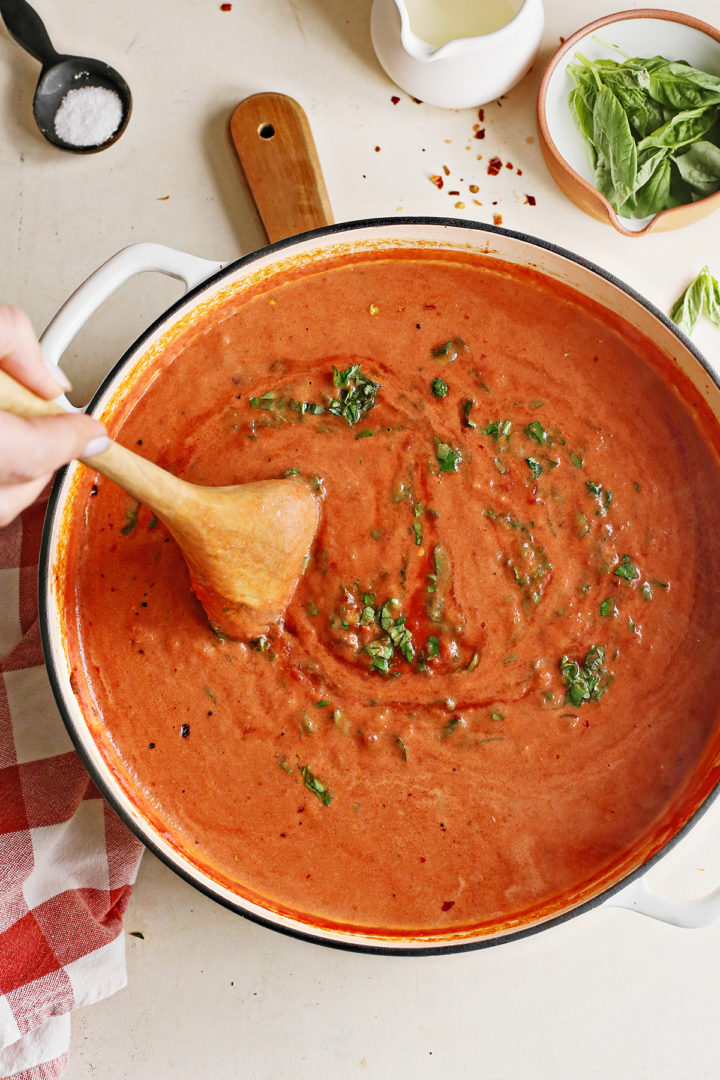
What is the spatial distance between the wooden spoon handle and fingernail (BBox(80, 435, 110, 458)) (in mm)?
18

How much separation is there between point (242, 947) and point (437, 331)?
146 centimetres

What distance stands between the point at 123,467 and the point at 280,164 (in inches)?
41.1

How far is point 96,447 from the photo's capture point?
1217 millimetres

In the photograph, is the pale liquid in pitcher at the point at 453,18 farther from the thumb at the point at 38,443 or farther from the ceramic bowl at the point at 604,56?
the thumb at the point at 38,443

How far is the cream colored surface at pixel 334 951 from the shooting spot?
6.76ft

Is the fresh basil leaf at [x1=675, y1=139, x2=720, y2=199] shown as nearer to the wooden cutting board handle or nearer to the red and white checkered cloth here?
the wooden cutting board handle

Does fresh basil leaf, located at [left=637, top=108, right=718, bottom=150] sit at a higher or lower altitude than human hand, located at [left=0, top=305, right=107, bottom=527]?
higher

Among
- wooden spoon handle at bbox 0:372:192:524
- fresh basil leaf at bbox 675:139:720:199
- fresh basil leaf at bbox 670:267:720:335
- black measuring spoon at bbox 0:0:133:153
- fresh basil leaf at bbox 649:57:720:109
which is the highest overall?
fresh basil leaf at bbox 649:57:720:109

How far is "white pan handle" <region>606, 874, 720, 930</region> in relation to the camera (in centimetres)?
176

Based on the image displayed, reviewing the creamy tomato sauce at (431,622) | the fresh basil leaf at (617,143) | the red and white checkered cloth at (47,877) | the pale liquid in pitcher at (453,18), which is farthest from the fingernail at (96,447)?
the pale liquid in pitcher at (453,18)

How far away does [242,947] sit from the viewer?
2.07 metres

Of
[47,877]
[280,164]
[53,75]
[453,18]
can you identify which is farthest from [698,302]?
[47,877]

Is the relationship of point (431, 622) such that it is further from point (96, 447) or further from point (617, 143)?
point (617, 143)

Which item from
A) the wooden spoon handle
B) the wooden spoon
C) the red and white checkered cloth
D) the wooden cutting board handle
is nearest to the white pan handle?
the wooden spoon
